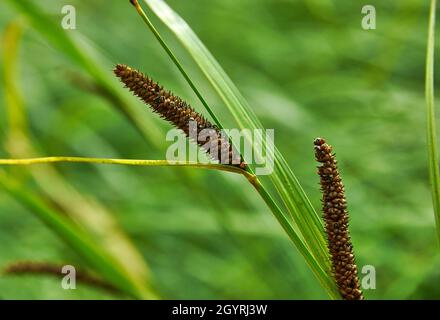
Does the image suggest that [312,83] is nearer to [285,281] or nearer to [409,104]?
[409,104]

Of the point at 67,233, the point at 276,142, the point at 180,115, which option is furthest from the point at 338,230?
the point at 276,142

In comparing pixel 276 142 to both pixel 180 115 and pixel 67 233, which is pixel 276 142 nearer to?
pixel 67 233

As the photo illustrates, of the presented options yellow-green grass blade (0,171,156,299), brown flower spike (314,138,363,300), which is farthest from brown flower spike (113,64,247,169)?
yellow-green grass blade (0,171,156,299)

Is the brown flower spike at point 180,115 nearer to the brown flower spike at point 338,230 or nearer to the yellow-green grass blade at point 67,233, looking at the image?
the brown flower spike at point 338,230

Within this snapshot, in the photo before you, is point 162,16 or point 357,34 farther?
point 357,34

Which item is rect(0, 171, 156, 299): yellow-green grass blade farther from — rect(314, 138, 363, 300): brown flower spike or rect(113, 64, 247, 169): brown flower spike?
rect(314, 138, 363, 300): brown flower spike

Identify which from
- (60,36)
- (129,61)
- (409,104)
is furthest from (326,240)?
(129,61)
